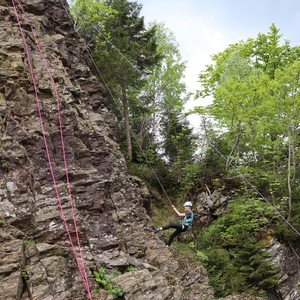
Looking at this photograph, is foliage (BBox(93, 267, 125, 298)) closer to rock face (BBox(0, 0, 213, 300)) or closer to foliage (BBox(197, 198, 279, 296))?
rock face (BBox(0, 0, 213, 300))

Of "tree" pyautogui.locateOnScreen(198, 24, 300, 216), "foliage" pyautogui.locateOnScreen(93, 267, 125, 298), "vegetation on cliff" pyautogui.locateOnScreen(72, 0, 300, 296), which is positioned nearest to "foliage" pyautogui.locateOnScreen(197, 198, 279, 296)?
"vegetation on cliff" pyautogui.locateOnScreen(72, 0, 300, 296)

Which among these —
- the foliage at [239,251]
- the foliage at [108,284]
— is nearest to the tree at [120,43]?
the foliage at [239,251]

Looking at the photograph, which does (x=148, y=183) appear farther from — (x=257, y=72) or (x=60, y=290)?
(x=60, y=290)

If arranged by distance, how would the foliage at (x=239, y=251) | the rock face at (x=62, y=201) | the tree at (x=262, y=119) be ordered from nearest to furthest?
the rock face at (x=62, y=201) → the foliage at (x=239, y=251) → the tree at (x=262, y=119)

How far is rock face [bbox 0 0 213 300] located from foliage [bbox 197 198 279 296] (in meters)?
2.28

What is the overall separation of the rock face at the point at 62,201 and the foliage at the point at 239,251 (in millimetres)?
2277

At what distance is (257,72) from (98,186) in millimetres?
14051

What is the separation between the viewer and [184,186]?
17.9 m

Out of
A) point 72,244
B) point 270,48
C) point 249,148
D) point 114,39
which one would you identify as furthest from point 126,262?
point 270,48

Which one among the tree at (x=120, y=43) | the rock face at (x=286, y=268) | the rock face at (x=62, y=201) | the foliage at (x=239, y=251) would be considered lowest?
the rock face at (x=286, y=268)

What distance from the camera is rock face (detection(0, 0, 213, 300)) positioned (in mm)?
6016

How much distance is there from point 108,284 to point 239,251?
763cm

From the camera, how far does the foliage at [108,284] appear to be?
6.57 metres

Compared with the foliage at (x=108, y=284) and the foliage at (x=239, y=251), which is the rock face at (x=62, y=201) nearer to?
the foliage at (x=108, y=284)
